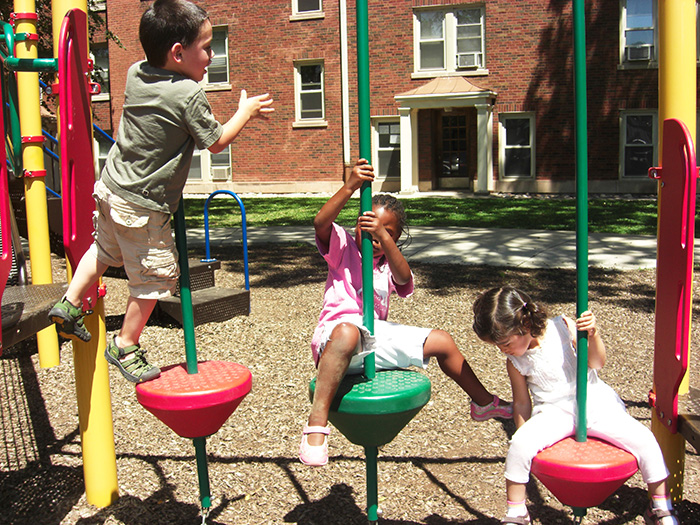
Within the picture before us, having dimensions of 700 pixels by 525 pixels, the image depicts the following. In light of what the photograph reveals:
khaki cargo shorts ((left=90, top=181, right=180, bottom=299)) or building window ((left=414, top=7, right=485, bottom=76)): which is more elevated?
building window ((left=414, top=7, right=485, bottom=76))

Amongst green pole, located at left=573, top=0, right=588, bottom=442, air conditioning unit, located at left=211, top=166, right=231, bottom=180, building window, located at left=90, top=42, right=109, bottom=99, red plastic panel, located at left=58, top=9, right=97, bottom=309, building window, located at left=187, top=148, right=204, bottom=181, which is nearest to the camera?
green pole, located at left=573, top=0, right=588, bottom=442

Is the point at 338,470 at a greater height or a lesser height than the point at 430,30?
lesser

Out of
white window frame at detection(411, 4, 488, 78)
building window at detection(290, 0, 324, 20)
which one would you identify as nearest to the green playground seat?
white window frame at detection(411, 4, 488, 78)

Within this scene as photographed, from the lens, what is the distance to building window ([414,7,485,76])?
20.1 meters

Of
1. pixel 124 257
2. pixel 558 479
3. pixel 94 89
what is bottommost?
pixel 558 479

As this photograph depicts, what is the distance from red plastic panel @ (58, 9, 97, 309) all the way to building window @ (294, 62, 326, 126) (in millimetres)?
18961

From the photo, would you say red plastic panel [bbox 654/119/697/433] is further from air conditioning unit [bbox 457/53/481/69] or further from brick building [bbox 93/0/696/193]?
air conditioning unit [bbox 457/53/481/69]

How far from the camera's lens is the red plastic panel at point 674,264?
7.61 ft

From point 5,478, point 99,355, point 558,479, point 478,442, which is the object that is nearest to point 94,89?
point 99,355

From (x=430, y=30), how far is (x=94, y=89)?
18859 millimetres

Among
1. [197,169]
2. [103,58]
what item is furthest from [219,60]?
[103,58]

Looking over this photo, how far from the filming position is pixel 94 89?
9.02ft

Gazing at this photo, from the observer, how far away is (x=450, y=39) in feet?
66.0

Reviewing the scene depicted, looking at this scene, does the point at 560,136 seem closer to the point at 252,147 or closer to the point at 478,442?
the point at 252,147
